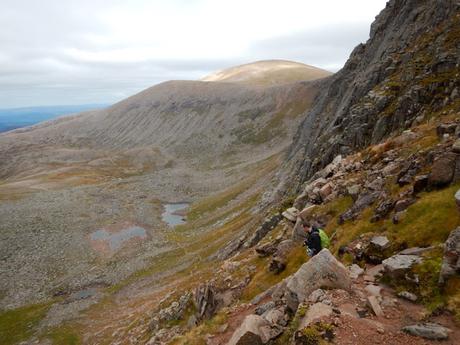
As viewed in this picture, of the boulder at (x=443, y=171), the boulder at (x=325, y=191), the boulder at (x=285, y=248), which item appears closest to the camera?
the boulder at (x=443, y=171)

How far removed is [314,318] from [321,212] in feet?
51.8

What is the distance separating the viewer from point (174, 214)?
10900cm

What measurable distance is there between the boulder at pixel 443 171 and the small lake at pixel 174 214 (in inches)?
3368

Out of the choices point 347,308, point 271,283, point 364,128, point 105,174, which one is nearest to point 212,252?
point 364,128

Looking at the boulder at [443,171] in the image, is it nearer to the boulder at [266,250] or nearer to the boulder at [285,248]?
the boulder at [285,248]

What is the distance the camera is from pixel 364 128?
42.9 m

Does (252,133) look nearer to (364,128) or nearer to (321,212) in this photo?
(364,128)

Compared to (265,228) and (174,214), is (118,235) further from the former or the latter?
(265,228)

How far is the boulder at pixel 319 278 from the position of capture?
14727mm

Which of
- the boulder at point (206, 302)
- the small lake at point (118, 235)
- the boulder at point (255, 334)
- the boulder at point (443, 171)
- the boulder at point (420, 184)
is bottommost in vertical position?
the small lake at point (118, 235)

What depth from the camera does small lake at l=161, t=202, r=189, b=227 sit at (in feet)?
335

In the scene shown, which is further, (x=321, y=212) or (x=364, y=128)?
(x=364, y=128)

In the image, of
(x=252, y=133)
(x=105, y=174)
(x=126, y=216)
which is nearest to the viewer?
(x=126, y=216)

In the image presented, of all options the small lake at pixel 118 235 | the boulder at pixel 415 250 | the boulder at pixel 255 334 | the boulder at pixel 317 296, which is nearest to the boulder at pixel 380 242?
the boulder at pixel 415 250
